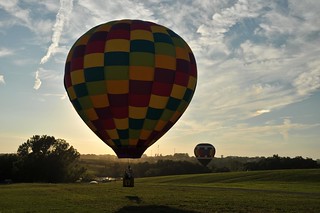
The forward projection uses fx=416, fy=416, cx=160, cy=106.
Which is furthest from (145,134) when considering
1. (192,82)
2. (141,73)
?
(192,82)

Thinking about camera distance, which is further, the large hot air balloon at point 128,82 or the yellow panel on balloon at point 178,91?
the yellow panel on balloon at point 178,91

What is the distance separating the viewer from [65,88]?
3023 cm

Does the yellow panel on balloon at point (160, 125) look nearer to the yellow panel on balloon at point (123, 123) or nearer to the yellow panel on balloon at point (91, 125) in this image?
the yellow panel on balloon at point (123, 123)

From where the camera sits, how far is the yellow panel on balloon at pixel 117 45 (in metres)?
26.6

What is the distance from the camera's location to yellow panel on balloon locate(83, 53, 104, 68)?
26656 millimetres

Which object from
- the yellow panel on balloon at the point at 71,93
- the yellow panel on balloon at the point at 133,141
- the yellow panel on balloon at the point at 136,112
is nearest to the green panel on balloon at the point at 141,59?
the yellow panel on balloon at the point at 136,112

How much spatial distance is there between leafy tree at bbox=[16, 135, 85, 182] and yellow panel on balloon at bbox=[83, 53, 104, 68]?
66007 mm

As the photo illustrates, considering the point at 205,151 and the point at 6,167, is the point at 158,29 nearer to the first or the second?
the point at 205,151

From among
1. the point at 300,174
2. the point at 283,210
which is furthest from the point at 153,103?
the point at 300,174

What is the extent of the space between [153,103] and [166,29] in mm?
5772

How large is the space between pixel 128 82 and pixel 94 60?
2.80 m

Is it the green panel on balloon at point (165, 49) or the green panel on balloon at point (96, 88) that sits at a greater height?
the green panel on balloon at point (165, 49)

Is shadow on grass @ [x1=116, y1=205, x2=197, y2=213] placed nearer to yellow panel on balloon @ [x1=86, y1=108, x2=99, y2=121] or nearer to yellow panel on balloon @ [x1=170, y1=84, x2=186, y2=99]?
yellow panel on balloon @ [x1=86, y1=108, x2=99, y2=121]

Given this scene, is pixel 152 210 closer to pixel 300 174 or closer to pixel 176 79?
pixel 176 79
